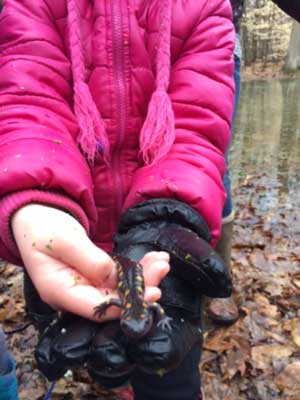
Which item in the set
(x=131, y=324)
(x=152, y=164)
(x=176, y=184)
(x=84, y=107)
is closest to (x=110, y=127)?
(x=84, y=107)

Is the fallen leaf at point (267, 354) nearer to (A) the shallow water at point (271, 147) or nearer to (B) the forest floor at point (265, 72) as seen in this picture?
(A) the shallow water at point (271, 147)

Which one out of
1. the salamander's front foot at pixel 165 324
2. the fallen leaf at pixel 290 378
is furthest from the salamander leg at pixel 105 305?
the fallen leaf at pixel 290 378

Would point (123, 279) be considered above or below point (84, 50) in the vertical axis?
below

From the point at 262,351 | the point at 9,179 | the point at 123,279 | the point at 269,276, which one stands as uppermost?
the point at 9,179

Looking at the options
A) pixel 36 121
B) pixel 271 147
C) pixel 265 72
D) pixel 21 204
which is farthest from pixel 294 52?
pixel 21 204

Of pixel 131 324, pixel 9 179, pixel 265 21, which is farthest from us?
pixel 265 21

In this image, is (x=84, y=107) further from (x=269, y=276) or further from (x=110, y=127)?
(x=269, y=276)
